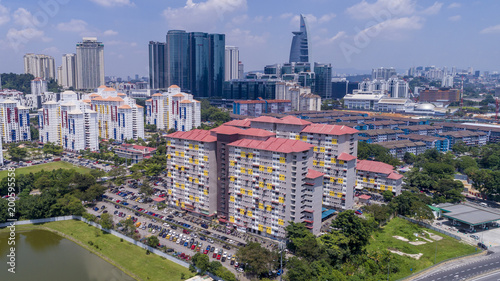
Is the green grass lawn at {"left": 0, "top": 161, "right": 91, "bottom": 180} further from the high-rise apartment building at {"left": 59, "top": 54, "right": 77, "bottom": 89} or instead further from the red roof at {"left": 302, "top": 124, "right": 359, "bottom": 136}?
the high-rise apartment building at {"left": 59, "top": 54, "right": 77, "bottom": 89}

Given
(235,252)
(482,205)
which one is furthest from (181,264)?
(482,205)

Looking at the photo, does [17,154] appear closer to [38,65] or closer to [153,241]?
[153,241]

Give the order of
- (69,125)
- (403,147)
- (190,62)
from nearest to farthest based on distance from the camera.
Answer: (403,147), (69,125), (190,62)

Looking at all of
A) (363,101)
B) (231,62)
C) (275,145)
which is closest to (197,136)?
(275,145)

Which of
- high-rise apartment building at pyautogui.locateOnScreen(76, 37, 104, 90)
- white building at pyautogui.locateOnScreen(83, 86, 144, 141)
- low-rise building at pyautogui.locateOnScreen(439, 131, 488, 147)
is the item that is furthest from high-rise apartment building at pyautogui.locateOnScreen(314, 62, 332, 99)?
high-rise apartment building at pyautogui.locateOnScreen(76, 37, 104, 90)

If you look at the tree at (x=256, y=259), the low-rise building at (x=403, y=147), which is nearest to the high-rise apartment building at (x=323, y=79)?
the low-rise building at (x=403, y=147)

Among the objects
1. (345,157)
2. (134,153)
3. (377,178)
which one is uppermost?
(345,157)

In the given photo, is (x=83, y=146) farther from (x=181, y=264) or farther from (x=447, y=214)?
(x=447, y=214)
